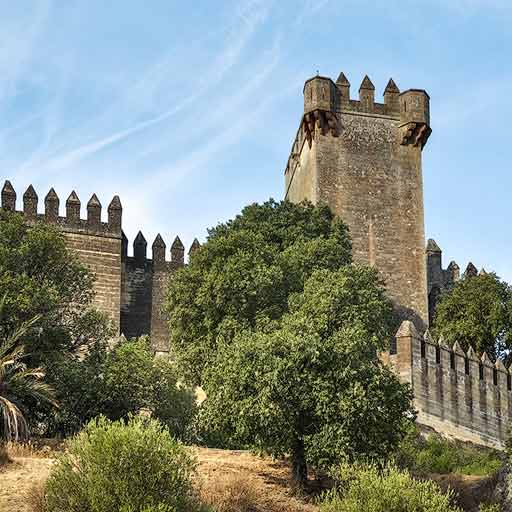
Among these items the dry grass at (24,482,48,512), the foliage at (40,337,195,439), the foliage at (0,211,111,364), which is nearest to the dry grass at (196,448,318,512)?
the foliage at (40,337,195,439)

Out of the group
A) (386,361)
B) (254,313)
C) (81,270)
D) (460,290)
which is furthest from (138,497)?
(460,290)

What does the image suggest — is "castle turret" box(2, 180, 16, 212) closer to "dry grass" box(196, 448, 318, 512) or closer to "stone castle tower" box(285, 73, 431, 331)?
"stone castle tower" box(285, 73, 431, 331)

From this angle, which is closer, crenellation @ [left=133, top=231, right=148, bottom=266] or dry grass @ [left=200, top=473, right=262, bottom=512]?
dry grass @ [left=200, top=473, right=262, bottom=512]

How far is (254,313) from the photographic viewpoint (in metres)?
33.8

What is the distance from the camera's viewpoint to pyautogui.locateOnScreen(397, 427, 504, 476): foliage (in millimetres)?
28078

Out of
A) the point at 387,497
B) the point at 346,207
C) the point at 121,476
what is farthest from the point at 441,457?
the point at 346,207

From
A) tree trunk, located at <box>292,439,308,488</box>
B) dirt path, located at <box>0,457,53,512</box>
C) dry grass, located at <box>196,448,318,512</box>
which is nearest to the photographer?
dirt path, located at <box>0,457,53,512</box>

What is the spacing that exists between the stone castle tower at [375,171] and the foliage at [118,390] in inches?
751

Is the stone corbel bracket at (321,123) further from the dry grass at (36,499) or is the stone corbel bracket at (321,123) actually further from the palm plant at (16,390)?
the dry grass at (36,499)

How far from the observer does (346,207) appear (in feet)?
153

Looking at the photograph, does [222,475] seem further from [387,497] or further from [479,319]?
[479,319]

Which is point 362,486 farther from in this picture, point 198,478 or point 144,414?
point 144,414

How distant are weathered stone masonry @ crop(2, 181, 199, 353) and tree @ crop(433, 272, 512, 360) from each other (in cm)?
1143

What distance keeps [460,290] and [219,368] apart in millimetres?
23020
